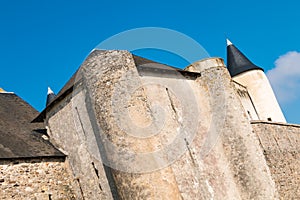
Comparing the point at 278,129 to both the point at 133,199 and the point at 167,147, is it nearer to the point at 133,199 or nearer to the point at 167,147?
the point at 167,147

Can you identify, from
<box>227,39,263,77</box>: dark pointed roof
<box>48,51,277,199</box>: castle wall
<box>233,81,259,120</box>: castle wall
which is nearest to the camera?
<box>48,51,277,199</box>: castle wall

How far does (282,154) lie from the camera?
17.4 meters

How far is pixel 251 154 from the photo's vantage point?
14.0 meters

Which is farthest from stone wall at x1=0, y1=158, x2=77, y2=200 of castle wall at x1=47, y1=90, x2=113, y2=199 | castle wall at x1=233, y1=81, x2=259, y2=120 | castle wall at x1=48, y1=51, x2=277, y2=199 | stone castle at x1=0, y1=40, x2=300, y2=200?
castle wall at x1=233, y1=81, x2=259, y2=120

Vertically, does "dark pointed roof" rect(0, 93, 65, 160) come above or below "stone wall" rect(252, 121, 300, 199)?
above

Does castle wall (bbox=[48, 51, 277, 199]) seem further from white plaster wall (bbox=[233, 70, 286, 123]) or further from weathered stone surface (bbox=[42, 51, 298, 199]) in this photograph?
white plaster wall (bbox=[233, 70, 286, 123])

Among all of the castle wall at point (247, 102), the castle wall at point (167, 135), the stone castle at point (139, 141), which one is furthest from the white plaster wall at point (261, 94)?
the castle wall at point (167, 135)

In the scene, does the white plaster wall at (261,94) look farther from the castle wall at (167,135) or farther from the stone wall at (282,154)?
the castle wall at (167,135)

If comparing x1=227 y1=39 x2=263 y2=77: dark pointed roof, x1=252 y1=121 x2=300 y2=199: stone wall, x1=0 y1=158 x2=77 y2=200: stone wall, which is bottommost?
x1=252 y1=121 x2=300 y2=199: stone wall

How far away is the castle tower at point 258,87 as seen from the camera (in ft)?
85.7

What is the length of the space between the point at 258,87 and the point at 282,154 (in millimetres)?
9875

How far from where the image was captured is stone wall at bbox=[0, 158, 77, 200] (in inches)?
461

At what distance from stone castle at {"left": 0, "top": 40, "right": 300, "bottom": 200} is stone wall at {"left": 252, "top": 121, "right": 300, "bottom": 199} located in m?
0.06

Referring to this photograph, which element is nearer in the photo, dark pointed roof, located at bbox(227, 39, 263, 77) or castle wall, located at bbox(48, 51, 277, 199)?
castle wall, located at bbox(48, 51, 277, 199)
